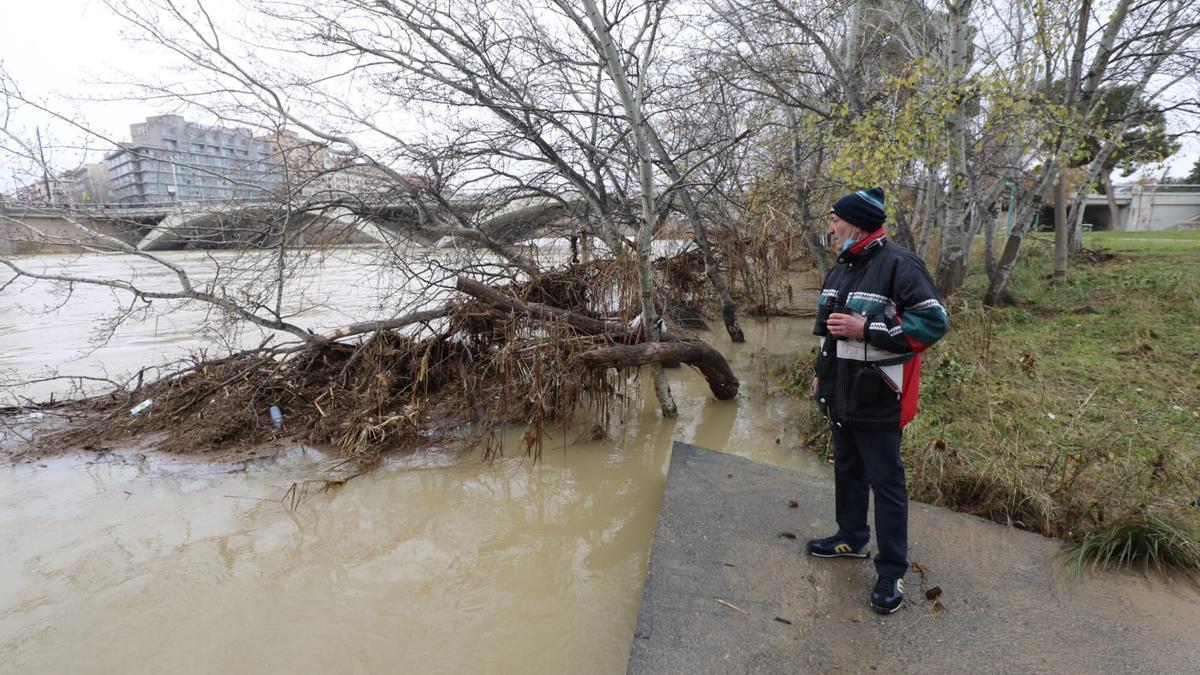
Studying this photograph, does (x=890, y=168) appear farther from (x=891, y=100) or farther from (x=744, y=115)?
(x=744, y=115)

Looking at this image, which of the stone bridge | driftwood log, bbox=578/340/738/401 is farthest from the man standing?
the stone bridge

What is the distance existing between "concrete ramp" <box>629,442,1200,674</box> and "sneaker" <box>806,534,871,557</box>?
48 millimetres

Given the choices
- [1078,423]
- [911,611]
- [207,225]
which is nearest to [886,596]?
[911,611]

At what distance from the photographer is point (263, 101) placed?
6.80 m

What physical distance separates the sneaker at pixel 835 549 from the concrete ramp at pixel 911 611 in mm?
48

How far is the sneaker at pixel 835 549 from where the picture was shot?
3.28m

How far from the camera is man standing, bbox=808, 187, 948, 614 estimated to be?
102 inches

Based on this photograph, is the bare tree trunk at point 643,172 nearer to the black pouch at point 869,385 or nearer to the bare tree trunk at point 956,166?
the black pouch at point 869,385

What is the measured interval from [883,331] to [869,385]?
0.26 meters

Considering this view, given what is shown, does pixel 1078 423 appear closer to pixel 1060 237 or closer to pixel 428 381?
pixel 428 381

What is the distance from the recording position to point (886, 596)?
9.37 feet

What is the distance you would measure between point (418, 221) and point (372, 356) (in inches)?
68.8

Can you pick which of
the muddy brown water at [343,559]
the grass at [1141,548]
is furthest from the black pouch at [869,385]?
the muddy brown water at [343,559]

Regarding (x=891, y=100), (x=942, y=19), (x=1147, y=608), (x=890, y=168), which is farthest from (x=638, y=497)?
(x=942, y=19)
